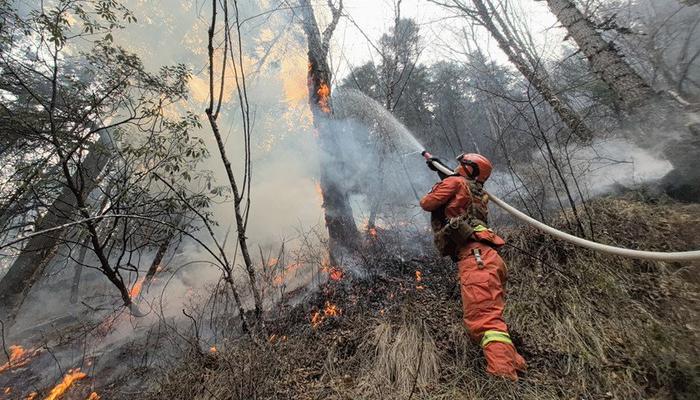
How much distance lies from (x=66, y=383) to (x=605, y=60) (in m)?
8.62

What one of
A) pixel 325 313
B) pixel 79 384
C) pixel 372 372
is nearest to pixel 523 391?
pixel 372 372

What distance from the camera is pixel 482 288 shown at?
279cm

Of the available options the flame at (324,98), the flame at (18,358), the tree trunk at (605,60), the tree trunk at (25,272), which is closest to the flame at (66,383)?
the flame at (18,358)

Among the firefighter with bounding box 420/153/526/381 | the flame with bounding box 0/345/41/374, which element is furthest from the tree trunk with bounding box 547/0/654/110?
the flame with bounding box 0/345/41/374

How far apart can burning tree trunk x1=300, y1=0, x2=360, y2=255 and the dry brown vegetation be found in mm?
3469

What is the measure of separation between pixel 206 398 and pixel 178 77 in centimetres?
606

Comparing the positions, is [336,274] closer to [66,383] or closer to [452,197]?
[452,197]

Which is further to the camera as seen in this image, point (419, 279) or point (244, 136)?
point (419, 279)

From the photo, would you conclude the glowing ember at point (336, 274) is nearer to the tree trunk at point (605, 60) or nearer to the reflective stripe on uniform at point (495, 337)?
the reflective stripe on uniform at point (495, 337)

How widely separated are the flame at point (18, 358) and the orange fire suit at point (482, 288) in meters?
7.14

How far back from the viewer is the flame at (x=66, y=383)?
11.8ft

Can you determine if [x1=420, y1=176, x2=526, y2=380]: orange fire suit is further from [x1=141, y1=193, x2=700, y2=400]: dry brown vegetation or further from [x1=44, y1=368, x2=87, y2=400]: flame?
[x1=44, y1=368, x2=87, y2=400]: flame

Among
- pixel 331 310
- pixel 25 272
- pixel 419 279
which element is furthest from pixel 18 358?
pixel 419 279

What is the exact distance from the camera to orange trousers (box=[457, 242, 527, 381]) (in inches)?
96.3
